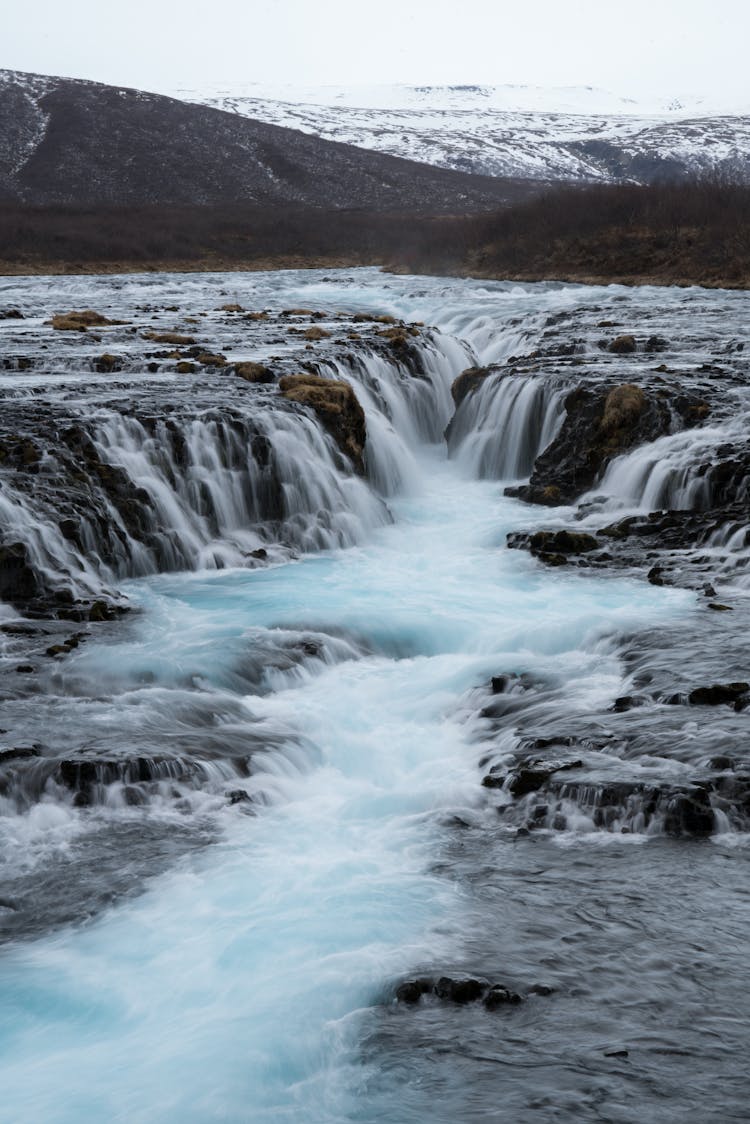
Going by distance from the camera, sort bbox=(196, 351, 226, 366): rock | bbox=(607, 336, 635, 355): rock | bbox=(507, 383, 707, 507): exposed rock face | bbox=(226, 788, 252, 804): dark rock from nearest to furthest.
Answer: bbox=(226, 788, 252, 804): dark rock
bbox=(507, 383, 707, 507): exposed rock face
bbox=(196, 351, 226, 366): rock
bbox=(607, 336, 635, 355): rock

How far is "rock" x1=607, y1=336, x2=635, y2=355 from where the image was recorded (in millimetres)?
24047

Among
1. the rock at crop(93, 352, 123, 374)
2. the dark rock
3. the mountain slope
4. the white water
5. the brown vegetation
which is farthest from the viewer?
the mountain slope

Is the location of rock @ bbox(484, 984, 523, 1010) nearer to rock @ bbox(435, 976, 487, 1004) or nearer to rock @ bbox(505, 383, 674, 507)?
rock @ bbox(435, 976, 487, 1004)

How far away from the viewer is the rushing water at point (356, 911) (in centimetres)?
550

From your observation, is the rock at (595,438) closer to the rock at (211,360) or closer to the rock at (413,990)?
the rock at (211,360)

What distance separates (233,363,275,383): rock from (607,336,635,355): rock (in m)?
8.14

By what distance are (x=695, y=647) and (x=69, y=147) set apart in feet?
309

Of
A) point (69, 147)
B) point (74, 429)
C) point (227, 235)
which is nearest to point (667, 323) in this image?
point (74, 429)

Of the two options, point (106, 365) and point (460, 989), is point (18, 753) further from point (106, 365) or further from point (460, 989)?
point (106, 365)

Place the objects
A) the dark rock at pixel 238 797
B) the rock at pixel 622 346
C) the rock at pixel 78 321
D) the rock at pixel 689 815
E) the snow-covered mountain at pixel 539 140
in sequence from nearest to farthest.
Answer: the rock at pixel 689 815 → the dark rock at pixel 238 797 → the rock at pixel 622 346 → the rock at pixel 78 321 → the snow-covered mountain at pixel 539 140

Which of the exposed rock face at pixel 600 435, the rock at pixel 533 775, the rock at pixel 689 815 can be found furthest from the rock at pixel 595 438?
the rock at pixel 689 815

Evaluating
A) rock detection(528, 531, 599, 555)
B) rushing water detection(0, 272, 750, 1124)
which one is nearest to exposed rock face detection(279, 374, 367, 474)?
rock detection(528, 531, 599, 555)

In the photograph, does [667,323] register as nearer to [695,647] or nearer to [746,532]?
[746,532]

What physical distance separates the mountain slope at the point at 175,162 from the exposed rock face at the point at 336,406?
64.3 m
